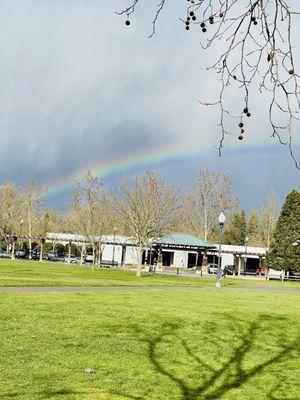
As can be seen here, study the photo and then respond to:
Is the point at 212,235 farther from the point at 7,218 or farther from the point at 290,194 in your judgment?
Answer: the point at 7,218

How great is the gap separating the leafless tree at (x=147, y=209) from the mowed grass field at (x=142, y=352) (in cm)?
2918

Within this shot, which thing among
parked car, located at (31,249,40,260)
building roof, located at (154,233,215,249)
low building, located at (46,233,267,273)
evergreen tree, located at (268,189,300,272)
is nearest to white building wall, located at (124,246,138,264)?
low building, located at (46,233,267,273)

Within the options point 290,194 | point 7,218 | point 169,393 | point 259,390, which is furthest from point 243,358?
point 7,218

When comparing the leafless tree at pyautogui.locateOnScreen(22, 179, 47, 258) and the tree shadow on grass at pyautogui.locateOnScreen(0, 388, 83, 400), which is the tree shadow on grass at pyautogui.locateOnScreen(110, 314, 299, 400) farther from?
the leafless tree at pyautogui.locateOnScreen(22, 179, 47, 258)

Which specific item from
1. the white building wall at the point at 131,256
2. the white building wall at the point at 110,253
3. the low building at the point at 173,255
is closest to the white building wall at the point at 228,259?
the low building at the point at 173,255

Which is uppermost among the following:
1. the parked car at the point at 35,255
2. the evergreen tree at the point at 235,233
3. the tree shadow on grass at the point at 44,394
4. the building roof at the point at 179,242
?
the evergreen tree at the point at 235,233

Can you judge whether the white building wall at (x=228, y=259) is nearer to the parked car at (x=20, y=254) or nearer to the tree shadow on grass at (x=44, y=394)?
the parked car at (x=20, y=254)

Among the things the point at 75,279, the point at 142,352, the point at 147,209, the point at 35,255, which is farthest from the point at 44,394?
the point at 35,255

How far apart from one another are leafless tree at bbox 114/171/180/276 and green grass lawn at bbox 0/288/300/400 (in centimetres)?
2915

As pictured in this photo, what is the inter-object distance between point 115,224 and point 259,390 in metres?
56.5

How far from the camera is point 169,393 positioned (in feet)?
24.0

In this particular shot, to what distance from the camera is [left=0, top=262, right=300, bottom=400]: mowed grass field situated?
7430mm

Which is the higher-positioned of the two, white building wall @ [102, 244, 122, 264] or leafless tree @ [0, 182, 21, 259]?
leafless tree @ [0, 182, 21, 259]

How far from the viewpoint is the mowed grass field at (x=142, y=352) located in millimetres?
7430
